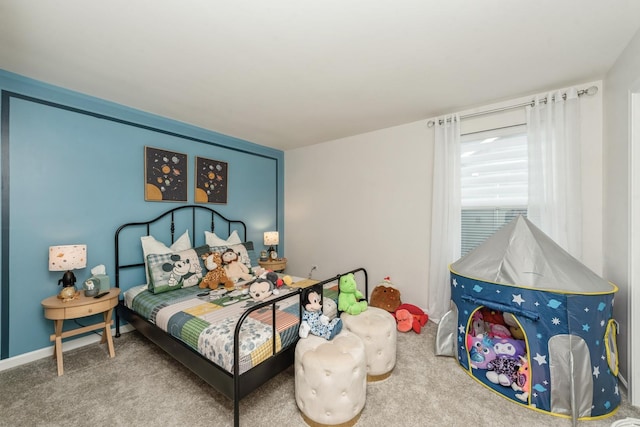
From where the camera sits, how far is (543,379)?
179 centimetres

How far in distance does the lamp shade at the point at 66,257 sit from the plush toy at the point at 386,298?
315cm

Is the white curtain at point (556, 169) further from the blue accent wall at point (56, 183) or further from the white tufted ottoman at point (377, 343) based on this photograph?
the blue accent wall at point (56, 183)

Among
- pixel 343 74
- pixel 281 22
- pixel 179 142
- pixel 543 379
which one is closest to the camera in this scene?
pixel 281 22

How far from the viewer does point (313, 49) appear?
1.95 meters

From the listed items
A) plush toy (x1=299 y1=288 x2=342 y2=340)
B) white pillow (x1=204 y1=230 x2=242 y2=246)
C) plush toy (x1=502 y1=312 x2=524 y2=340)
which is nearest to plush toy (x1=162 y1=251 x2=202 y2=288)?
white pillow (x1=204 y1=230 x2=242 y2=246)

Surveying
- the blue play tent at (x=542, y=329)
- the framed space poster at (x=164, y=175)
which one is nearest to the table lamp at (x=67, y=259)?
the framed space poster at (x=164, y=175)

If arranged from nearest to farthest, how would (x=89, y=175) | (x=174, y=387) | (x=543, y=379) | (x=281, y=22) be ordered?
(x=281, y=22), (x=543, y=379), (x=174, y=387), (x=89, y=175)

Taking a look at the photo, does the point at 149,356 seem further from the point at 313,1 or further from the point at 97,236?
the point at 313,1

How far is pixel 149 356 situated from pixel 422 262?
325cm

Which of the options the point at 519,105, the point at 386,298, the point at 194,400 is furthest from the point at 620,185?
the point at 194,400

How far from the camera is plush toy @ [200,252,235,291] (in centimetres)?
289

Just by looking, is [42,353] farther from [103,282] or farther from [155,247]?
[155,247]

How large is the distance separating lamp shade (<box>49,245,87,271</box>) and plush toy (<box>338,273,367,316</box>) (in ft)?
7.92

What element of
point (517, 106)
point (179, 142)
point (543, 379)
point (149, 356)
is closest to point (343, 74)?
point (517, 106)
